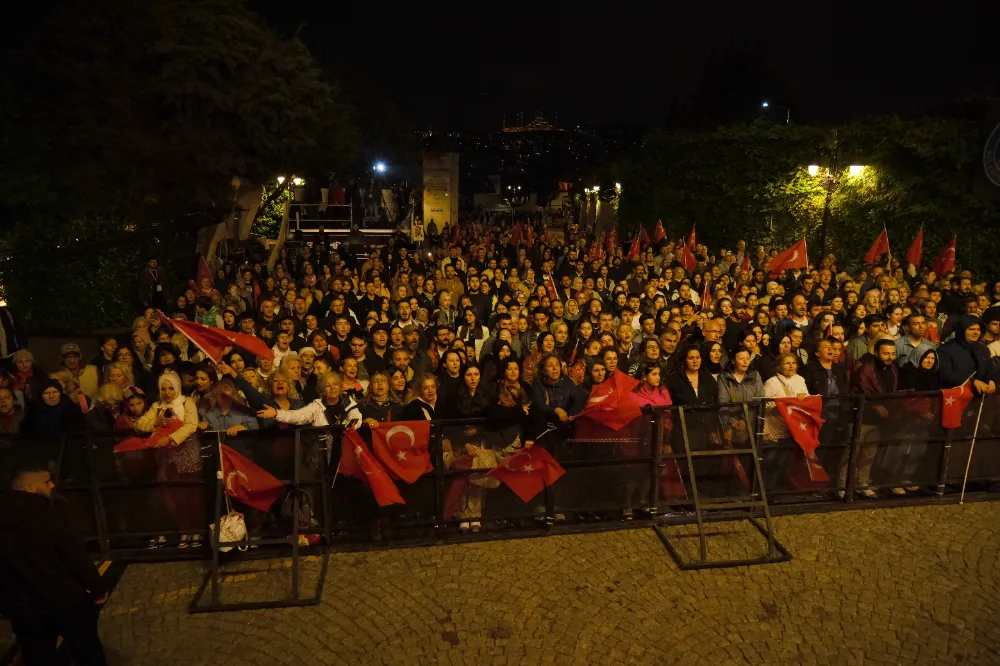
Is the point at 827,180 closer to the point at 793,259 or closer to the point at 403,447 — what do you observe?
the point at 793,259

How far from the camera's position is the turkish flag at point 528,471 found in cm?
657

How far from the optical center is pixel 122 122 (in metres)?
15.5

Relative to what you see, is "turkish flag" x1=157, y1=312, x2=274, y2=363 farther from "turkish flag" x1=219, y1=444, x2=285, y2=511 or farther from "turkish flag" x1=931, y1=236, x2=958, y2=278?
"turkish flag" x1=931, y1=236, x2=958, y2=278

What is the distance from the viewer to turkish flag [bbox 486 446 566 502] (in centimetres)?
657

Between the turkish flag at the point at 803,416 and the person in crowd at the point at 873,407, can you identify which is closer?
the turkish flag at the point at 803,416

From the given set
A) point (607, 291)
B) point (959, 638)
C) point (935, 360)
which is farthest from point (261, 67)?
point (959, 638)

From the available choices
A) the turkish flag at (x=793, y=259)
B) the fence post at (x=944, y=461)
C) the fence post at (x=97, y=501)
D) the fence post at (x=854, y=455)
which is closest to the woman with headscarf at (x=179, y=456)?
the fence post at (x=97, y=501)

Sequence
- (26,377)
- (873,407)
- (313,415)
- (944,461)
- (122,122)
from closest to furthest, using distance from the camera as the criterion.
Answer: (313,415)
(873,407)
(944,461)
(26,377)
(122,122)

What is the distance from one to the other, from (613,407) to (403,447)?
76.3 inches

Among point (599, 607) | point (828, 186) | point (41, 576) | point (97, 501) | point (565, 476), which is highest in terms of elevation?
point (828, 186)

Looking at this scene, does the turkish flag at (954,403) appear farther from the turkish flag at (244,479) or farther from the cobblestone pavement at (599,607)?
the turkish flag at (244,479)

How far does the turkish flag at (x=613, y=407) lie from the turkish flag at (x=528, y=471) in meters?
0.55

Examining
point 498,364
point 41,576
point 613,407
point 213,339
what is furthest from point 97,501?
point 613,407

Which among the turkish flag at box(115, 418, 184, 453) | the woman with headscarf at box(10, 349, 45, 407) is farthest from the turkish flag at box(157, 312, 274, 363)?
the woman with headscarf at box(10, 349, 45, 407)
